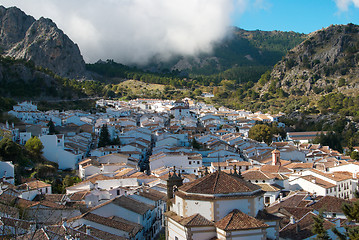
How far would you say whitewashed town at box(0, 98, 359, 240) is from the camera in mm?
15898

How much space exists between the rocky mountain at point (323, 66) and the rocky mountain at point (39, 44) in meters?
68.0

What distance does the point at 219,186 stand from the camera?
16203 millimetres

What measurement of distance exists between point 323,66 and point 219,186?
11349cm

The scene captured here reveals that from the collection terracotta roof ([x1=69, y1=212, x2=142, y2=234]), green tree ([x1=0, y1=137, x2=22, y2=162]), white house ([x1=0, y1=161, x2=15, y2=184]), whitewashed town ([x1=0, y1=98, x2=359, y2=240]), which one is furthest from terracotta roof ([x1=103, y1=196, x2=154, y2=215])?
green tree ([x1=0, y1=137, x2=22, y2=162])

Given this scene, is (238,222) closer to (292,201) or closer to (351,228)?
(351,228)

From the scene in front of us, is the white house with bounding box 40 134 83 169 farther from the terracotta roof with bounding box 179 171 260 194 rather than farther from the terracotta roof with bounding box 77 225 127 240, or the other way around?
the terracotta roof with bounding box 179 171 260 194

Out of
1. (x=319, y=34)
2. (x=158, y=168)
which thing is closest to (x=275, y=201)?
(x=158, y=168)

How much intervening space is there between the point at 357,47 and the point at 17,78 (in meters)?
91.3

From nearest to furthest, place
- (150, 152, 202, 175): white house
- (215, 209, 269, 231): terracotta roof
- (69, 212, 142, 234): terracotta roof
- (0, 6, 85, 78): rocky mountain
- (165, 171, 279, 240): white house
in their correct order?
1. (215, 209, 269, 231): terracotta roof
2. (165, 171, 279, 240): white house
3. (69, 212, 142, 234): terracotta roof
4. (150, 152, 202, 175): white house
5. (0, 6, 85, 78): rocky mountain

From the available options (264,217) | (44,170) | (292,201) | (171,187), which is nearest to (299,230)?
(264,217)

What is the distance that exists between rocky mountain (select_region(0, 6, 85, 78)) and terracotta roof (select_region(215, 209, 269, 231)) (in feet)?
433

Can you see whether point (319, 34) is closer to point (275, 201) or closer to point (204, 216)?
point (275, 201)

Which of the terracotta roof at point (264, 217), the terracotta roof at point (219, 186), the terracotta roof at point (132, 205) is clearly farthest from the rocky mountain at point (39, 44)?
the terracotta roof at point (264, 217)

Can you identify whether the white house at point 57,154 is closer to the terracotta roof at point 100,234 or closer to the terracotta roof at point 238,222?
the terracotta roof at point 100,234
